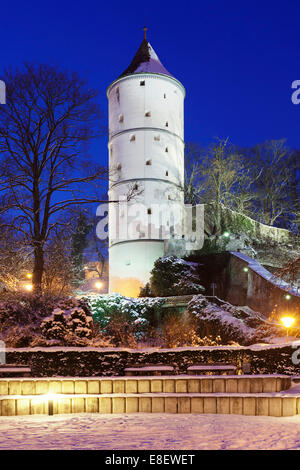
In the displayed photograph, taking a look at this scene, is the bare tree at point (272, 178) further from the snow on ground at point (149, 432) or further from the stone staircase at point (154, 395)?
the snow on ground at point (149, 432)

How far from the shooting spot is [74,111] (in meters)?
18.6

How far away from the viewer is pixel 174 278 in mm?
28516

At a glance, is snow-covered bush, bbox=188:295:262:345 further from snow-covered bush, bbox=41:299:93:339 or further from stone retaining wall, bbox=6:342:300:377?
snow-covered bush, bbox=41:299:93:339

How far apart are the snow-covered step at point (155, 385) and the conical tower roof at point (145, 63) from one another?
30482mm

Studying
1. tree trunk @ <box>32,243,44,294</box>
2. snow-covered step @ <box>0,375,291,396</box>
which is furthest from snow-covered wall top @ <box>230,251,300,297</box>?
snow-covered step @ <box>0,375,291,396</box>

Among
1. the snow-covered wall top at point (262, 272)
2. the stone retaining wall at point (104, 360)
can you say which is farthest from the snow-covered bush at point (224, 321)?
the stone retaining wall at point (104, 360)

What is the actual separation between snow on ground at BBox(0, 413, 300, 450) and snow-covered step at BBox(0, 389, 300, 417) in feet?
0.63

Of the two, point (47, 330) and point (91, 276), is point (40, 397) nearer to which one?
point (47, 330)

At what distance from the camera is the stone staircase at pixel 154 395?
781cm

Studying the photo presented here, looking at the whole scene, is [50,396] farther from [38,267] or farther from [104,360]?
[38,267]

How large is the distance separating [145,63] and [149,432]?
34.0 meters

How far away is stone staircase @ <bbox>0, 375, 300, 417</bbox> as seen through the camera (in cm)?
781
